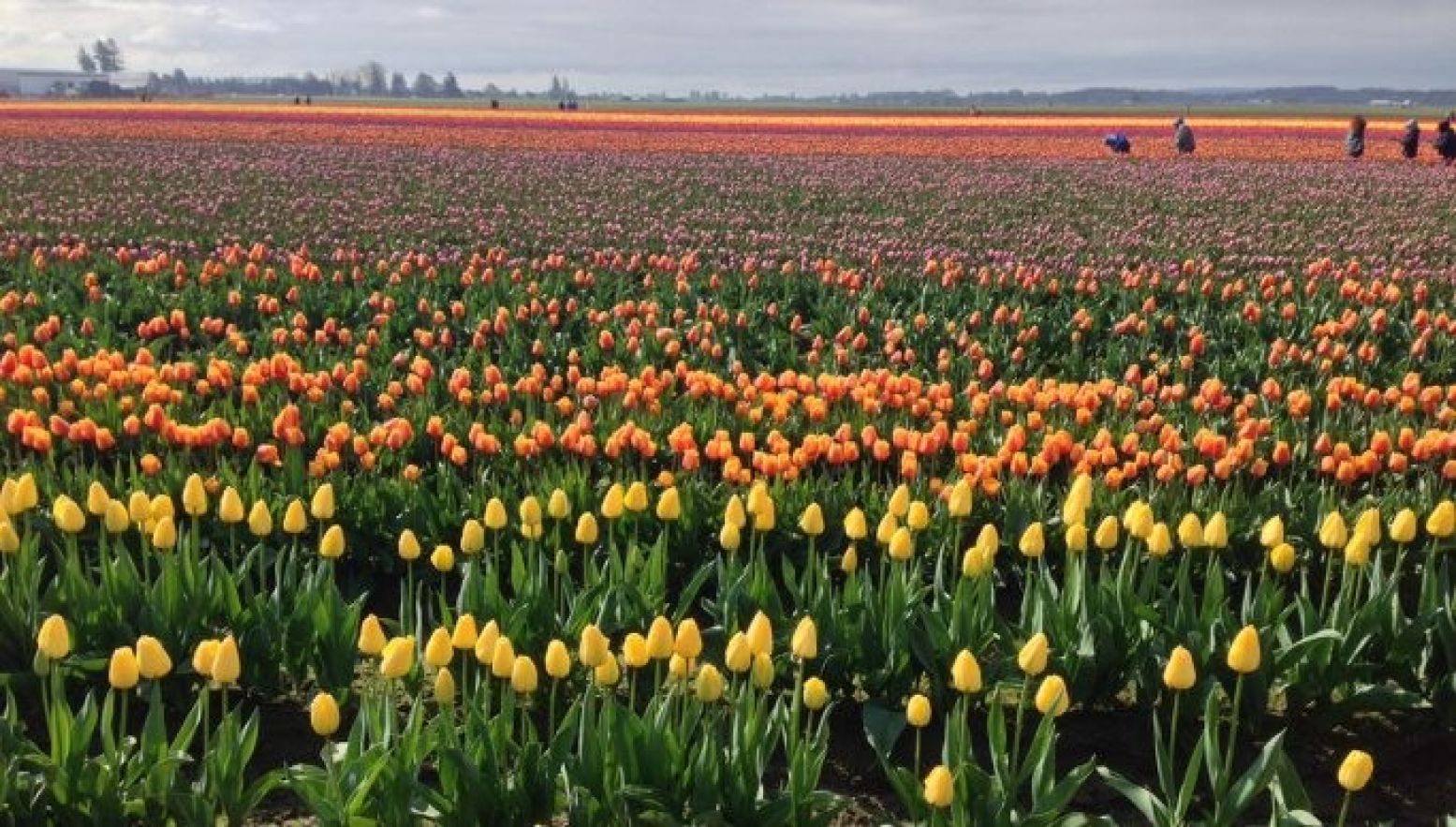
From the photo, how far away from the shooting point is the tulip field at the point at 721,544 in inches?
137

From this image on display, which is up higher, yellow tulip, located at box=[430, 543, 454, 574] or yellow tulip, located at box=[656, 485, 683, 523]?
yellow tulip, located at box=[656, 485, 683, 523]

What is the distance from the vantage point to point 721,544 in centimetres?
529

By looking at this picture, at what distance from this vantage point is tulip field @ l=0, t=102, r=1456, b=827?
11.4 ft

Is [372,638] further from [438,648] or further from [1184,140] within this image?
[1184,140]

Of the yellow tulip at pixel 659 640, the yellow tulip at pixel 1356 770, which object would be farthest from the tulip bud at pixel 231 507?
the yellow tulip at pixel 1356 770

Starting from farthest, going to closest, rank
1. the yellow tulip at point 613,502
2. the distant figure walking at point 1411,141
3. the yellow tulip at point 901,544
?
1. the distant figure walking at point 1411,141
2. the yellow tulip at point 613,502
3. the yellow tulip at point 901,544

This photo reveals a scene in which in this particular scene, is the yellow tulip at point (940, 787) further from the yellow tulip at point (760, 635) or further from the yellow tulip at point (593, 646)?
the yellow tulip at point (593, 646)

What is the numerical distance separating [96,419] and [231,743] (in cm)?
419

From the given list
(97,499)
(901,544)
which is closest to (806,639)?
(901,544)

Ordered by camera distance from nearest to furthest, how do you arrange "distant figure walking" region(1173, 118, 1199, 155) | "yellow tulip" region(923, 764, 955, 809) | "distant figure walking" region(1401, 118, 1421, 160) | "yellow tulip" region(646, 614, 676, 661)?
"yellow tulip" region(923, 764, 955, 809)
"yellow tulip" region(646, 614, 676, 661)
"distant figure walking" region(1401, 118, 1421, 160)
"distant figure walking" region(1173, 118, 1199, 155)

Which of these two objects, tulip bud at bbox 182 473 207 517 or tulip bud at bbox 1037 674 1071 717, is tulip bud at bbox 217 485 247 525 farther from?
tulip bud at bbox 1037 674 1071 717

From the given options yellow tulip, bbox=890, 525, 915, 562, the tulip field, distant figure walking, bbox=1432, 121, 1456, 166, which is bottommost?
the tulip field

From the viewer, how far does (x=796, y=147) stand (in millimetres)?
37938

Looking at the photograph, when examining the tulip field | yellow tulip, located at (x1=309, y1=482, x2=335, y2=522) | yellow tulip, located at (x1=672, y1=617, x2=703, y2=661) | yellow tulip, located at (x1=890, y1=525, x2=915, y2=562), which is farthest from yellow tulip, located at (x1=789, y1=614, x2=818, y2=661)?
yellow tulip, located at (x1=309, y1=482, x2=335, y2=522)
